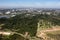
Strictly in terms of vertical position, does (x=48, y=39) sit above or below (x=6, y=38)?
below

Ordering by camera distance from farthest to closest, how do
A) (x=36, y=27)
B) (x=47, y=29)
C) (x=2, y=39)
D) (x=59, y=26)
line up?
(x=59, y=26) < (x=47, y=29) < (x=36, y=27) < (x=2, y=39)

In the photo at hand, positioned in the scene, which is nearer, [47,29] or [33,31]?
[33,31]

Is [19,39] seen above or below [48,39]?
above

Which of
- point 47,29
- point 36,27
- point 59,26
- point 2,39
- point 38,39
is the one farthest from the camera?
point 59,26

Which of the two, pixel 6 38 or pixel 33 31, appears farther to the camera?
pixel 33 31

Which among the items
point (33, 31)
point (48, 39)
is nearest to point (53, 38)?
point (48, 39)

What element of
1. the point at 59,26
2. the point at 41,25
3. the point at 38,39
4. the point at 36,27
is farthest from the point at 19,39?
the point at 59,26

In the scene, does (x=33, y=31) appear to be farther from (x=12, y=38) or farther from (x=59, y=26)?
(x=59, y=26)

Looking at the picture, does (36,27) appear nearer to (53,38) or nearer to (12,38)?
(53,38)

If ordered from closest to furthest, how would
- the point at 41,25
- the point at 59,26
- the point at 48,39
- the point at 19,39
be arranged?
the point at 19,39, the point at 48,39, the point at 41,25, the point at 59,26
